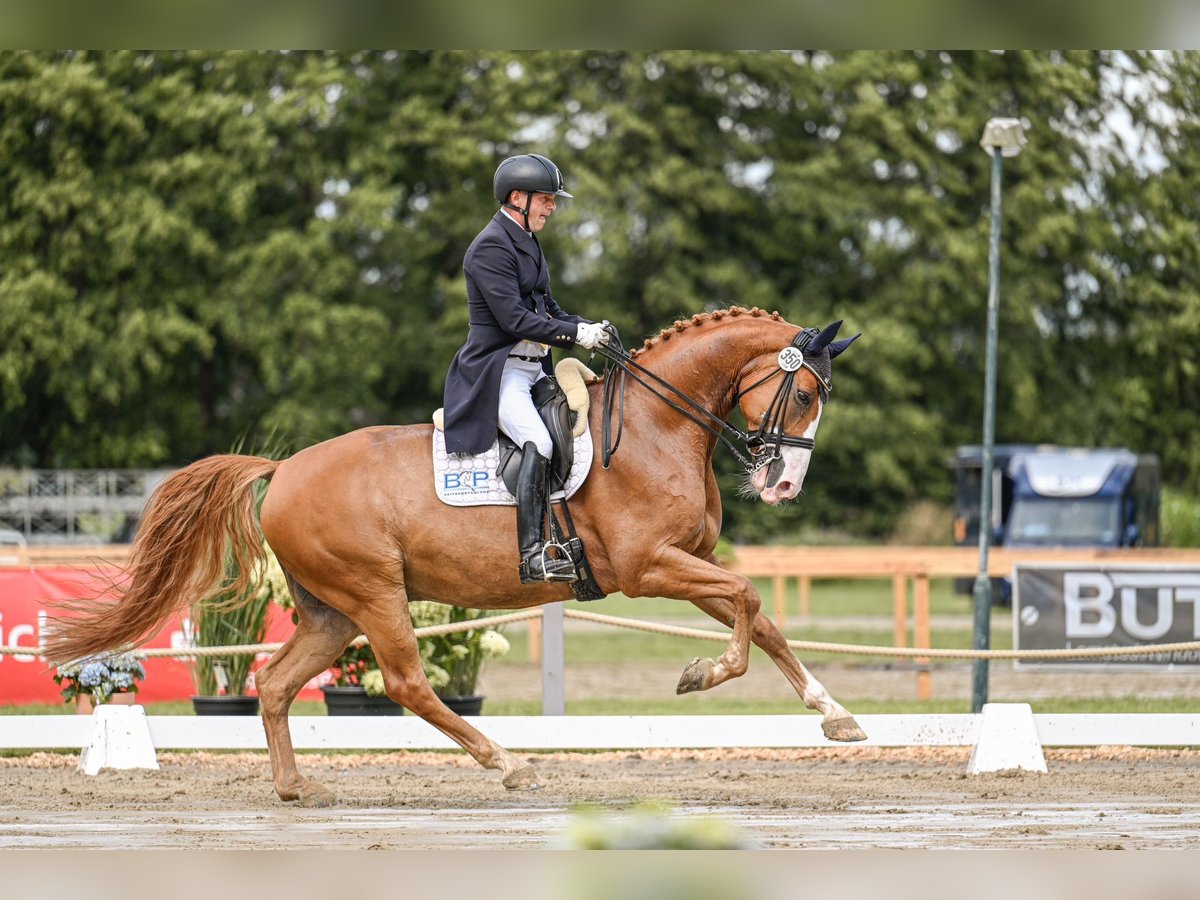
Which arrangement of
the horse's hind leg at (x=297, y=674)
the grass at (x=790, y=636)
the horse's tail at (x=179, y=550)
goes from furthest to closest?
the grass at (x=790, y=636) → the horse's tail at (x=179, y=550) → the horse's hind leg at (x=297, y=674)

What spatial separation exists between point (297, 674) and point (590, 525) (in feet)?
5.39

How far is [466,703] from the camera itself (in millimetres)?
9891

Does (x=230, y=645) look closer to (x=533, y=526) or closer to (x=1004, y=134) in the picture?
(x=533, y=526)

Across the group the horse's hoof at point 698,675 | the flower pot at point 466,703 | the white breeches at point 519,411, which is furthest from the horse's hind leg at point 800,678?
the flower pot at point 466,703

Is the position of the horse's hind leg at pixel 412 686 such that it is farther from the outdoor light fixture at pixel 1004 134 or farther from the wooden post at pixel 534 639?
the wooden post at pixel 534 639

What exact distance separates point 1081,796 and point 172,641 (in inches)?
259

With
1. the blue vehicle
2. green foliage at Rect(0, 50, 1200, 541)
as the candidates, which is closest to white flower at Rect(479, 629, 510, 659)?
the blue vehicle

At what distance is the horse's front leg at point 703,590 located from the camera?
21.4 feet

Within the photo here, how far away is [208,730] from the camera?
8.88 m

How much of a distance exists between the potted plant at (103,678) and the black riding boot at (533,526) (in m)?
3.54

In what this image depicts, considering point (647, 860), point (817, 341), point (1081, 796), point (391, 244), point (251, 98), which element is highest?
point (251, 98)

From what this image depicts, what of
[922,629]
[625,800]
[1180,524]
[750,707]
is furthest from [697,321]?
[1180,524]
